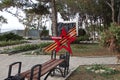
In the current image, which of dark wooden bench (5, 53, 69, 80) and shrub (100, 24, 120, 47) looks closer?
dark wooden bench (5, 53, 69, 80)

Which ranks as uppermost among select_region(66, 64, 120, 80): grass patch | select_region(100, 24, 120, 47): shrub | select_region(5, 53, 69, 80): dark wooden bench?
select_region(100, 24, 120, 47): shrub

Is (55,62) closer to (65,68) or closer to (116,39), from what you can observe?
(65,68)

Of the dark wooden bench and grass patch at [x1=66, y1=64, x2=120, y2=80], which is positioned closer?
the dark wooden bench

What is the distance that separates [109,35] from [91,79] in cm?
233

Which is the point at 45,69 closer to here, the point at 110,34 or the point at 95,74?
the point at 95,74

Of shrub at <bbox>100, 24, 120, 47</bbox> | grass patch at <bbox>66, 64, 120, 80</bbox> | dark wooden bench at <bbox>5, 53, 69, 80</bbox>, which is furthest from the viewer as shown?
shrub at <bbox>100, 24, 120, 47</bbox>

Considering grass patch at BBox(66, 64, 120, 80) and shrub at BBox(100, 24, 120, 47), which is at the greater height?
shrub at BBox(100, 24, 120, 47)

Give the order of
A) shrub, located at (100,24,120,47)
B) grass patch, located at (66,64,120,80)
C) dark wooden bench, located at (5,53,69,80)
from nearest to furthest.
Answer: dark wooden bench, located at (5,53,69,80)
grass patch, located at (66,64,120,80)
shrub, located at (100,24,120,47)

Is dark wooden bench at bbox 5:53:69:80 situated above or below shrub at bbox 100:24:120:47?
below

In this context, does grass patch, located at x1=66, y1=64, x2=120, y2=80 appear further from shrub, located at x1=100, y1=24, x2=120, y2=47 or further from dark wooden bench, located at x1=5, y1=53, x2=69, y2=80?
shrub, located at x1=100, y1=24, x2=120, y2=47

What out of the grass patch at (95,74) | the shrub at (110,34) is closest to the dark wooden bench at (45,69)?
the grass patch at (95,74)

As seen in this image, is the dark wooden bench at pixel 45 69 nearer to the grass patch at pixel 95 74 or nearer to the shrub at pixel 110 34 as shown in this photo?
the grass patch at pixel 95 74

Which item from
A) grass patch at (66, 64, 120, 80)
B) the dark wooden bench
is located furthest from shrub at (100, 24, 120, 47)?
the dark wooden bench

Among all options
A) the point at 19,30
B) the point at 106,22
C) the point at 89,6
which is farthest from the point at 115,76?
the point at 19,30
